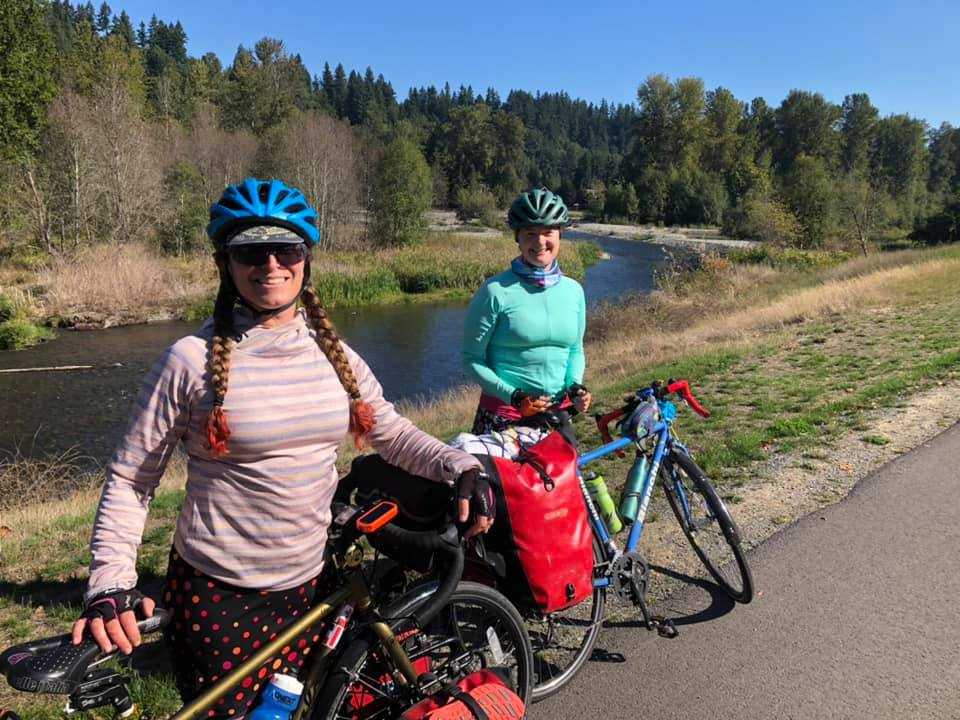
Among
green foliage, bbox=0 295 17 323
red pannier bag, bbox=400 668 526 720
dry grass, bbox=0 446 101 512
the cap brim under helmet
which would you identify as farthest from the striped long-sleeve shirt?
green foliage, bbox=0 295 17 323

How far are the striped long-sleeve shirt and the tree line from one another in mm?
31800

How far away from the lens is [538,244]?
11.5 ft

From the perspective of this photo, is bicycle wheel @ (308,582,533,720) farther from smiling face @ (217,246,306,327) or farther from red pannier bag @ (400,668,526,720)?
smiling face @ (217,246,306,327)

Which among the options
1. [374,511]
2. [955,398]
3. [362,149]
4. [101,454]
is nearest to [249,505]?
[374,511]

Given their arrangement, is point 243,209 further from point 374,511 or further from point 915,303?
point 915,303

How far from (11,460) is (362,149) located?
1606 inches

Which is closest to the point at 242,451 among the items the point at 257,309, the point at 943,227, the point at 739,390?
the point at 257,309

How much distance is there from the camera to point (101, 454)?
13.3 metres

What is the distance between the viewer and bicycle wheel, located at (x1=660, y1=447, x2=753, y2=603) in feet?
12.0

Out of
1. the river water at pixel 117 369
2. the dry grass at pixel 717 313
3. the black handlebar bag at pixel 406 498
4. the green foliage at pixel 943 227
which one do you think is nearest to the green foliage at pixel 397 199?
the river water at pixel 117 369

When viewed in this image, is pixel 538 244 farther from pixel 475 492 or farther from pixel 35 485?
pixel 35 485

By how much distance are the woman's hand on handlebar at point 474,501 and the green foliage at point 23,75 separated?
105ft

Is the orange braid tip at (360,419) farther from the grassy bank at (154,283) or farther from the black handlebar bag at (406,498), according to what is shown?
the grassy bank at (154,283)

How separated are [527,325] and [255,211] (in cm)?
177
